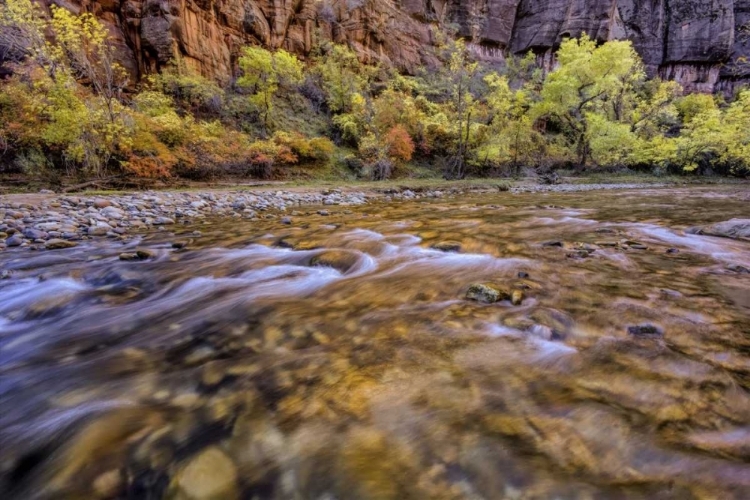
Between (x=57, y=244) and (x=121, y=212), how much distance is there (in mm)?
2766

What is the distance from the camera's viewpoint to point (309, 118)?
2412 cm

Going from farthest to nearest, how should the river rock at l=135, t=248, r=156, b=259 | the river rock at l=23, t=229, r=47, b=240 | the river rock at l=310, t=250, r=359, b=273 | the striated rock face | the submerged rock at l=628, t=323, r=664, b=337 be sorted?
1. the striated rock face
2. the river rock at l=23, t=229, r=47, b=240
3. the river rock at l=135, t=248, r=156, b=259
4. the river rock at l=310, t=250, r=359, b=273
5. the submerged rock at l=628, t=323, r=664, b=337

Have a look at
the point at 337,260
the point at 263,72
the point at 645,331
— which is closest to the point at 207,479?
the point at 645,331

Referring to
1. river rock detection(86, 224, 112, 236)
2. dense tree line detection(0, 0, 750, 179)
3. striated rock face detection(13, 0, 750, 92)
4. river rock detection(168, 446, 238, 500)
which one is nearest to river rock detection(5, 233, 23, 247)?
river rock detection(86, 224, 112, 236)

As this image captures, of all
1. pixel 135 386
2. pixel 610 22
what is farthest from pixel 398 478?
pixel 610 22

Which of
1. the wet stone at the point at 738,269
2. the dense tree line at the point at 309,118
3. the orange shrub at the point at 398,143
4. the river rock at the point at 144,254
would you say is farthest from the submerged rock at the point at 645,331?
the orange shrub at the point at 398,143

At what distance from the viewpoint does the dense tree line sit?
11406 mm

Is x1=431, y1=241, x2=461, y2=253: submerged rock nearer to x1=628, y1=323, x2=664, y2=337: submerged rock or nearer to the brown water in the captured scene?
the brown water

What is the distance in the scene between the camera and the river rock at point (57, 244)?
4645 millimetres

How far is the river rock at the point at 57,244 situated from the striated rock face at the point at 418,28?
1422 centimetres

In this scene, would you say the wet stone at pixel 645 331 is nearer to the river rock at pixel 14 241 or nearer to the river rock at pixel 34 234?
the river rock at pixel 14 241

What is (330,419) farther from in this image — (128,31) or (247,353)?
(128,31)

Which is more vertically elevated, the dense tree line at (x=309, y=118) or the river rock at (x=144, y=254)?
the dense tree line at (x=309, y=118)

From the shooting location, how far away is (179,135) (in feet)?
47.3
